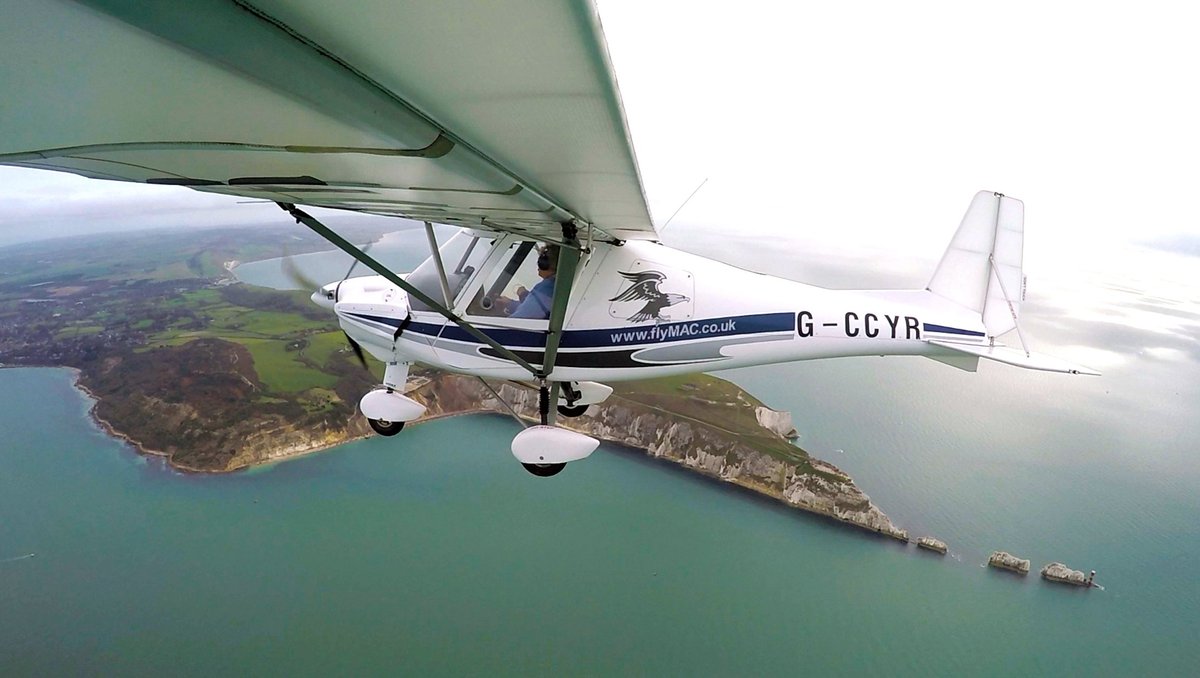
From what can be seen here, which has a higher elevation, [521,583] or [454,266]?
[454,266]

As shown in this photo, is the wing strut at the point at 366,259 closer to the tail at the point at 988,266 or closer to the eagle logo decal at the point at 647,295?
the eagle logo decal at the point at 647,295

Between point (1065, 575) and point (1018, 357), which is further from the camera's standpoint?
point (1065, 575)

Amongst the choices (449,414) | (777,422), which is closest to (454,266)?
(777,422)

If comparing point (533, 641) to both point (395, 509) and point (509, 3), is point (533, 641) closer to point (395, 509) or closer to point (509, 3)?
point (395, 509)

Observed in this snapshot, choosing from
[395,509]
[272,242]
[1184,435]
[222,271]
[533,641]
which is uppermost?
[272,242]

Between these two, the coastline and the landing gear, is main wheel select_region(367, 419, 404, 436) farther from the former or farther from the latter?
the coastline

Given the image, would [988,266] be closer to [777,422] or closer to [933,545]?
[933,545]

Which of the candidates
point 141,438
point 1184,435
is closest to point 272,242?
point 141,438

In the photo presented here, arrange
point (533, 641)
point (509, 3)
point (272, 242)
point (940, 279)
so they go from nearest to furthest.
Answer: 1. point (509, 3)
2. point (940, 279)
3. point (533, 641)
4. point (272, 242)

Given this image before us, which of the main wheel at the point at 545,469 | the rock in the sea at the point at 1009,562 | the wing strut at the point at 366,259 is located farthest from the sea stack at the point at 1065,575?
the wing strut at the point at 366,259
